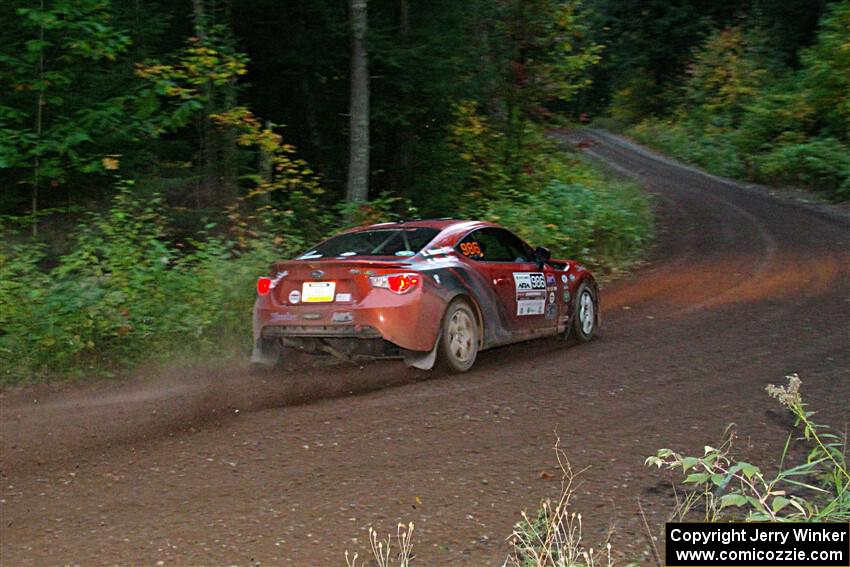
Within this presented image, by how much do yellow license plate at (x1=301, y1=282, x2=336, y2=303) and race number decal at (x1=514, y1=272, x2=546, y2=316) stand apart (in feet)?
7.32

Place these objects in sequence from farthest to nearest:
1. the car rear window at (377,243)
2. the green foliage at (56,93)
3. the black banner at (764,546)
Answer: the green foliage at (56,93), the car rear window at (377,243), the black banner at (764,546)

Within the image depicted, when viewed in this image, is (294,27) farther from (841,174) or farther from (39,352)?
(841,174)

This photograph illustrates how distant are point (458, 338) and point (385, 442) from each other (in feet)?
8.70

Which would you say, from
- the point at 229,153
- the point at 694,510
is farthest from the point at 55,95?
the point at 694,510

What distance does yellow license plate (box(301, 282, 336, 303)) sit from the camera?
343 inches

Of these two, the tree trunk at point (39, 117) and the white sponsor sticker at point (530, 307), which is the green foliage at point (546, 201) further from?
the tree trunk at point (39, 117)

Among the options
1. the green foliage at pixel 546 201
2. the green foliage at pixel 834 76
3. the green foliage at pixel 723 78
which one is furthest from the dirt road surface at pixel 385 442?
the green foliage at pixel 723 78

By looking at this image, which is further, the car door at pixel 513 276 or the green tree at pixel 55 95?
the green tree at pixel 55 95

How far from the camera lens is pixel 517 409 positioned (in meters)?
7.48

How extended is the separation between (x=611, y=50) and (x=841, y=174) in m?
32.1

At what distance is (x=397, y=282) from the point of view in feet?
28.2

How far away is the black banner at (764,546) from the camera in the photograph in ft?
12.7

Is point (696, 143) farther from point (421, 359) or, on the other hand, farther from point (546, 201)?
point (421, 359)

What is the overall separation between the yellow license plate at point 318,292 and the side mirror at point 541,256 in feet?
9.23
